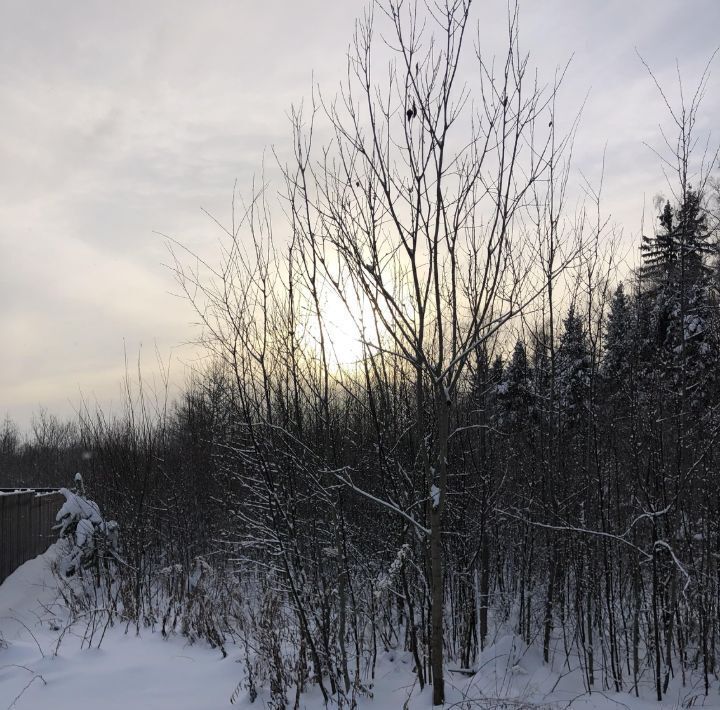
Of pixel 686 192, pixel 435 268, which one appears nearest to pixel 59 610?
pixel 435 268

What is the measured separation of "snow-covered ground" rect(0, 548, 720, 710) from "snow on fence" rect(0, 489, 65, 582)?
6408 mm

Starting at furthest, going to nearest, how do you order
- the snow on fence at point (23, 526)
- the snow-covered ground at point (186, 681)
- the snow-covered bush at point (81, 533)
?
1. the snow-covered bush at point (81, 533)
2. the snow on fence at point (23, 526)
3. the snow-covered ground at point (186, 681)

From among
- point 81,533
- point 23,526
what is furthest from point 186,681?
point 23,526

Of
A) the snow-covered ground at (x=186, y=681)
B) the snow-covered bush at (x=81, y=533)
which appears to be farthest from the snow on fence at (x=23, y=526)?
the snow-covered ground at (x=186, y=681)

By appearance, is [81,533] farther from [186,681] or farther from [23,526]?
[186,681]

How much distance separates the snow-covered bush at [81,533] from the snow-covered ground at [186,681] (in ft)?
19.9

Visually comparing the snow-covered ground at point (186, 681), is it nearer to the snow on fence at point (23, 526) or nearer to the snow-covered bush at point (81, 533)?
the snow-covered bush at point (81, 533)

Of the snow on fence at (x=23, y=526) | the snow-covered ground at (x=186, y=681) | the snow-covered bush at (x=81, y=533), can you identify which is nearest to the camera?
the snow-covered ground at (x=186, y=681)

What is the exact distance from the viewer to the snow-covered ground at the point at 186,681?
15.3 feet

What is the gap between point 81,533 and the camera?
1330 centimetres

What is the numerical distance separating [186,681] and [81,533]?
9269mm

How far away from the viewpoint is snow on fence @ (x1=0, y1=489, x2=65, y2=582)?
1288 centimetres

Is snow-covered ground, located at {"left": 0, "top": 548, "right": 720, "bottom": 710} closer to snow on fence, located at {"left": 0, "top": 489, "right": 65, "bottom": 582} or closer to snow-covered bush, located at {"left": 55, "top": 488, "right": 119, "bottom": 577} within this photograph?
snow-covered bush, located at {"left": 55, "top": 488, "right": 119, "bottom": 577}

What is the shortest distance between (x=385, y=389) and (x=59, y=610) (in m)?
Answer: 9.28
